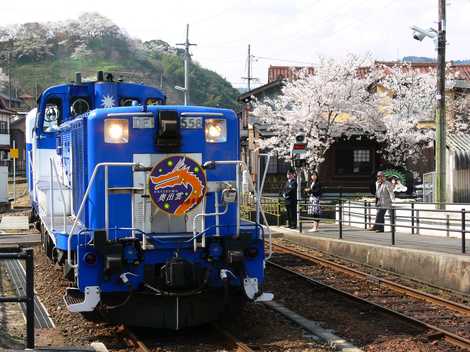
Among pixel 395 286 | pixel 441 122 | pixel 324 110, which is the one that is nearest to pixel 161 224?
pixel 395 286

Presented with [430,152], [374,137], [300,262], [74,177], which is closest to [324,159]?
[374,137]

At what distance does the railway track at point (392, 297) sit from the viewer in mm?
8823

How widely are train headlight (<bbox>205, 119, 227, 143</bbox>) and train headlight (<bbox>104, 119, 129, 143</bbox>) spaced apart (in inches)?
41.1

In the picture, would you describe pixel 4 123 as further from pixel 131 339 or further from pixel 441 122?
pixel 131 339

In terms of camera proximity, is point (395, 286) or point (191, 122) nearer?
point (191, 122)

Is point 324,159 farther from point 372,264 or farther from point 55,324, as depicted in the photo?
point 55,324

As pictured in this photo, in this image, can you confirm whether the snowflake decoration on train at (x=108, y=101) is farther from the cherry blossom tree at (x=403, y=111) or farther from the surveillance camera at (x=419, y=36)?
the cherry blossom tree at (x=403, y=111)

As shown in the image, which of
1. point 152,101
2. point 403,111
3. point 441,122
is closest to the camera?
point 152,101

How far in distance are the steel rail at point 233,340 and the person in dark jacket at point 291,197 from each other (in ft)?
40.2

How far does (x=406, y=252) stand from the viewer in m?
13.6

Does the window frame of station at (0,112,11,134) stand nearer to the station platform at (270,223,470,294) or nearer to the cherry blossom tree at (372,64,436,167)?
the cherry blossom tree at (372,64,436,167)

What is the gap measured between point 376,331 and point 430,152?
36200 millimetres

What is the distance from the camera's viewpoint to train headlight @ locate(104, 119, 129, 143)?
8.15 metres

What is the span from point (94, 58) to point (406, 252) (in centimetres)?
13686
